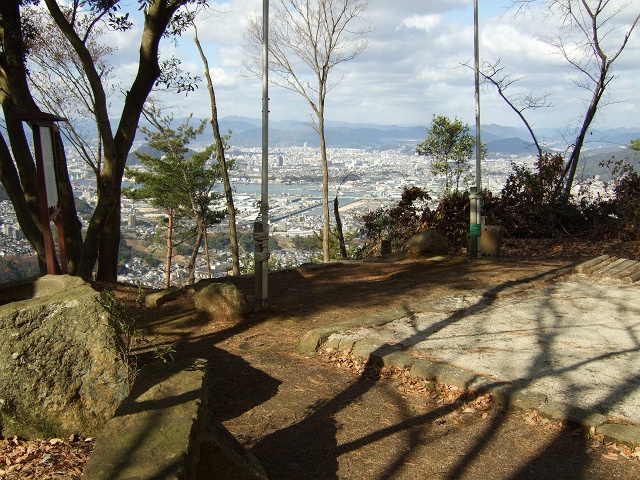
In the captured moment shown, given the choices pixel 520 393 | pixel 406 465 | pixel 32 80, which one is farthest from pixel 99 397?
pixel 32 80

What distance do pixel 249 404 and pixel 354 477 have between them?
1.24 m

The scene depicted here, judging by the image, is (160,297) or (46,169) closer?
(46,169)

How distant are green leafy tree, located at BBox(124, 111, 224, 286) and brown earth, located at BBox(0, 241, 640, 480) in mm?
17100

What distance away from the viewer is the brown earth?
3.42 m

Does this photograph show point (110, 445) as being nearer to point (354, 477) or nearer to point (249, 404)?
point (354, 477)

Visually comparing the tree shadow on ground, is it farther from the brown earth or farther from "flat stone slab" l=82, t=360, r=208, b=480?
"flat stone slab" l=82, t=360, r=208, b=480

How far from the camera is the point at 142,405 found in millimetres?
2965

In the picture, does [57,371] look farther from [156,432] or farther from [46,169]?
[46,169]

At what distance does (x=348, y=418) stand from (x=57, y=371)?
6.27 feet

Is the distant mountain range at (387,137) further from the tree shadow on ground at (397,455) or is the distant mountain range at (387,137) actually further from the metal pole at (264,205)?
the tree shadow on ground at (397,455)

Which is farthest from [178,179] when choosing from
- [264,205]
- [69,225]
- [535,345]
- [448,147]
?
[535,345]

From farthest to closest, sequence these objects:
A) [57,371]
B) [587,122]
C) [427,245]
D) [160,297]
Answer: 1. [587,122]
2. [427,245]
3. [160,297]
4. [57,371]

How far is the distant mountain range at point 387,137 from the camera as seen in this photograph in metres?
16.8

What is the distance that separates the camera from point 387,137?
63.9 m
